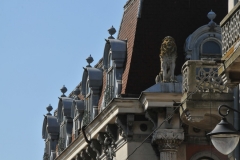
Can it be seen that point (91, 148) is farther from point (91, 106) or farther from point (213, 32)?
point (213, 32)

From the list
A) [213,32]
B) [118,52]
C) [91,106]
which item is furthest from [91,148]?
[213,32]

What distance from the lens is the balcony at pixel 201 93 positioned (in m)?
24.6

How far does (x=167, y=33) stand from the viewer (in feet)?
111

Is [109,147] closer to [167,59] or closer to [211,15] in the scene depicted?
[167,59]

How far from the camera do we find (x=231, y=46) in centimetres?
2072

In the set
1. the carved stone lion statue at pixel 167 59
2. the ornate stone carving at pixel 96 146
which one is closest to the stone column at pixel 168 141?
the carved stone lion statue at pixel 167 59

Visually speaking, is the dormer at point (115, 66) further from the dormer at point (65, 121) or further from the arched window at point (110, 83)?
the dormer at point (65, 121)

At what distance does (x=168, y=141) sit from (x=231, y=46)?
1092 cm

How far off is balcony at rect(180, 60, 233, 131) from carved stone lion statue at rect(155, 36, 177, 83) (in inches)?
234

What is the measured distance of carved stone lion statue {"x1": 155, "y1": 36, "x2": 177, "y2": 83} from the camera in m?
31.0

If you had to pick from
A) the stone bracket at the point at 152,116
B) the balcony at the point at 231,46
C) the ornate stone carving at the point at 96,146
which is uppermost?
the ornate stone carving at the point at 96,146

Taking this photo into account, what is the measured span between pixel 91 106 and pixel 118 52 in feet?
14.2

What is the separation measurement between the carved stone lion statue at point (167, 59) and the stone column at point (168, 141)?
4.92 feet

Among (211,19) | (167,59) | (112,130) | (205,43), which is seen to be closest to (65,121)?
(112,130)
